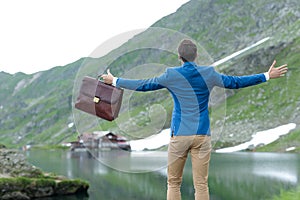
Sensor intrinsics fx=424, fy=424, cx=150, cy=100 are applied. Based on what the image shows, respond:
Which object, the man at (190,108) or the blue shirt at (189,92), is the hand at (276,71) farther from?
the blue shirt at (189,92)

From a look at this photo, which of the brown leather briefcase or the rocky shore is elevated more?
the brown leather briefcase

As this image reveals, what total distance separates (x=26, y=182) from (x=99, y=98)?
37060mm

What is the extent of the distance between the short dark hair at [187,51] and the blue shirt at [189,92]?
0.09m

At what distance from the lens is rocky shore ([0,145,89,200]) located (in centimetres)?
4072

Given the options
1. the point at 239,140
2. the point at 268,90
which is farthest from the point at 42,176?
the point at 268,90

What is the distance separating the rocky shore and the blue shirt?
36.7 metres

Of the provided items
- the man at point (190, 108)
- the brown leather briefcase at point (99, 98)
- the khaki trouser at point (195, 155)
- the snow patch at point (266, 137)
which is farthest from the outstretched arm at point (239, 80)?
the snow patch at point (266, 137)

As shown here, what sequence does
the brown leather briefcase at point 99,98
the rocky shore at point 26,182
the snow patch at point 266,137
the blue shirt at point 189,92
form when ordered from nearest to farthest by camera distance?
the blue shirt at point 189,92, the brown leather briefcase at point 99,98, the rocky shore at point 26,182, the snow patch at point 266,137

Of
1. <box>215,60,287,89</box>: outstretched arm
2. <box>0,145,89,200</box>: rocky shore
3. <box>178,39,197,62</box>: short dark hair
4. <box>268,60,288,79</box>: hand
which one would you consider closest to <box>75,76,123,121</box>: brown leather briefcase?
<box>178,39,197,62</box>: short dark hair

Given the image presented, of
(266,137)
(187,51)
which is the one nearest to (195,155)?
(187,51)

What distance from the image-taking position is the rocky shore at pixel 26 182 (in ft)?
134

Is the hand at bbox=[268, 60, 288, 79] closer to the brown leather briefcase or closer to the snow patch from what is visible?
the brown leather briefcase

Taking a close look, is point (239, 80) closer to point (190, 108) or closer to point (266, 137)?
point (190, 108)

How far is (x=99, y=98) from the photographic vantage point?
7.95 metres
